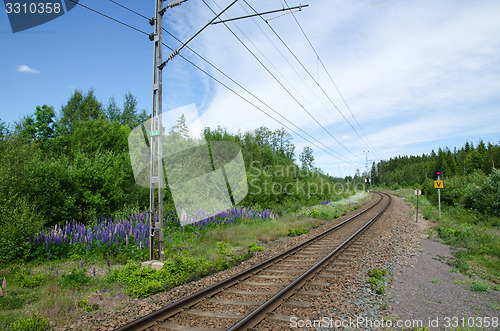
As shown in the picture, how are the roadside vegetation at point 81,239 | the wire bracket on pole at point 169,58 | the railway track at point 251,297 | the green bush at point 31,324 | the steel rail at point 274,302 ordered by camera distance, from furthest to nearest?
the wire bracket on pole at point 169,58
the roadside vegetation at point 81,239
the railway track at point 251,297
the steel rail at point 274,302
the green bush at point 31,324

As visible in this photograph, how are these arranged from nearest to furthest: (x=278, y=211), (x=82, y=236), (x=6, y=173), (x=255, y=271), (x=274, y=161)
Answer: (x=255, y=271) < (x=6, y=173) < (x=82, y=236) < (x=278, y=211) < (x=274, y=161)

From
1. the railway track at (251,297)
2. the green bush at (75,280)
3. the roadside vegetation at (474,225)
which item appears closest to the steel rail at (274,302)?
the railway track at (251,297)

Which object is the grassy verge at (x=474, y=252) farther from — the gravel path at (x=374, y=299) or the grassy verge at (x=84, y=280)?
the grassy verge at (x=84, y=280)

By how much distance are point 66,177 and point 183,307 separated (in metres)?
A: 8.48

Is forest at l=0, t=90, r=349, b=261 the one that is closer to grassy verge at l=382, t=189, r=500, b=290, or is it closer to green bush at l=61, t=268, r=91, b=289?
green bush at l=61, t=268, r=91, b=289

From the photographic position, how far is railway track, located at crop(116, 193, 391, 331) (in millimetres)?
4793

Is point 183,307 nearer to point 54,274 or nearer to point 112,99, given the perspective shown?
point 54,274

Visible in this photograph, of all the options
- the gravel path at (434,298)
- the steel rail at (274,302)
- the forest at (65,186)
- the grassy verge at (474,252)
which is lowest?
the grassy verge at (474,252)

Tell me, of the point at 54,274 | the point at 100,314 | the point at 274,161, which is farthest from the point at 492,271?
the point at 274,161

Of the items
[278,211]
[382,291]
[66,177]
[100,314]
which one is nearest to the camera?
[100,314]

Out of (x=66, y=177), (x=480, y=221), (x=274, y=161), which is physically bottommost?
(x=480, y=221)

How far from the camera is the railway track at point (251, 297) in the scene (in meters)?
4.79

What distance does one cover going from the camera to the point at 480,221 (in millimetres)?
19297

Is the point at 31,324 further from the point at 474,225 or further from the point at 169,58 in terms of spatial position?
the point at 474,225
